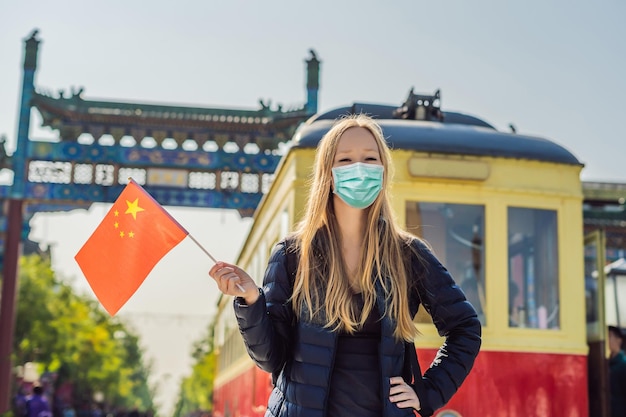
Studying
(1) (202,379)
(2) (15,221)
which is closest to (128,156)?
(2) (15,221)

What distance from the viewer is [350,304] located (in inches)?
99.5

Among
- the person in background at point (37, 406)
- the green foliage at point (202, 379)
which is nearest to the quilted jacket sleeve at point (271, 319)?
the person in background at point (37, 406)

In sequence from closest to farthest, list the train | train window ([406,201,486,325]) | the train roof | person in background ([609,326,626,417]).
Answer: the train < train window ([406,201,486,325]) < the train roof < person in background ([609,326,626,417])

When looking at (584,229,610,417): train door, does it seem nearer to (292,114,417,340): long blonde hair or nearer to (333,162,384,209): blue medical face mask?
(292,114,417,340): long blonde hair

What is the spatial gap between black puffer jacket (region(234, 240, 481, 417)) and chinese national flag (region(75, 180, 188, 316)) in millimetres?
425

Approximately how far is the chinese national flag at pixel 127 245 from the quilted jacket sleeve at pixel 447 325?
2.53ft

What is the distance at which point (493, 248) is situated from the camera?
18.1 feet

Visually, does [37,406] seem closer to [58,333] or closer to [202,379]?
[58,333]

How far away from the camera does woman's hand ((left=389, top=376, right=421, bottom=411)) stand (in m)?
2.45

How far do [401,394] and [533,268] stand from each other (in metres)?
3.33

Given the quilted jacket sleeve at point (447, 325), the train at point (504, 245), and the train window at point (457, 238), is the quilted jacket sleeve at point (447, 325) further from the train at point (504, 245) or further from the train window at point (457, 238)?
the train window at point (457, 238)

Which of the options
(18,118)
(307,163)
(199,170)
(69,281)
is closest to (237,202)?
(199,170)

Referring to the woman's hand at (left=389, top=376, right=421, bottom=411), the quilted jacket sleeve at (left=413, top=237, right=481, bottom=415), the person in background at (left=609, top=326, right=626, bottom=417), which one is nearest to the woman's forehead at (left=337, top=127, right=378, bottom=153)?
the quilted jacket sleeve at (left=413, top=237, right=481, bottom=415)

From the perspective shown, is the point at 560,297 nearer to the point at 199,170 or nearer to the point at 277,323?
the point at 277,323
